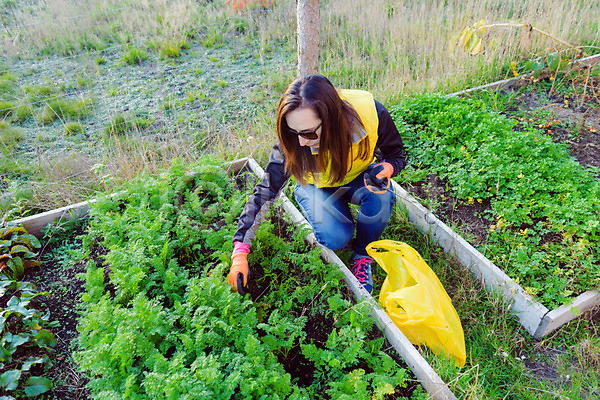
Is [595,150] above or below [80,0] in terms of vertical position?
below

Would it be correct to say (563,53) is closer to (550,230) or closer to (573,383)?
(550,230)

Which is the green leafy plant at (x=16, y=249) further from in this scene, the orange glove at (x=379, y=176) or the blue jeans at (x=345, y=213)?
the orange glove at (x=379, y=176)

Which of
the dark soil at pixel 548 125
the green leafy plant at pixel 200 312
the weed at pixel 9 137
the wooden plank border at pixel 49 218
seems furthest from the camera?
the weed at pixel 9 137

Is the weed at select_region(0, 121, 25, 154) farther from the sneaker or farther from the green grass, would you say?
the green grass

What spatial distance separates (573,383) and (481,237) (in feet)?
3.36

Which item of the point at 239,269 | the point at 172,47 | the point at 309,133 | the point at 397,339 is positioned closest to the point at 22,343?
the point at 239,269

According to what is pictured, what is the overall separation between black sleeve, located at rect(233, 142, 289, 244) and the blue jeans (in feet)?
1.40

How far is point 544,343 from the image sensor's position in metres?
2.23

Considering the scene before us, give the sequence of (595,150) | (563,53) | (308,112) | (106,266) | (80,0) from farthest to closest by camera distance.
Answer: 1. (80,0)
2. (563,53)
3. (595,150)
4. (106,266)
5. (308,112)

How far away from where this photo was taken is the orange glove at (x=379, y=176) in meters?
2.30

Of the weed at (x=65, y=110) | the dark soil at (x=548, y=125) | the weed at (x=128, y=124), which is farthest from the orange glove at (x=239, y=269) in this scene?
the weed at (x=65, y=110)

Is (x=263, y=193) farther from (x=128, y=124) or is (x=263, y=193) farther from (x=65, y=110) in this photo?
(x=65, y=110)

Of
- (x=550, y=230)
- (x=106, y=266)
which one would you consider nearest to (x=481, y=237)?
(x=550, y=230)

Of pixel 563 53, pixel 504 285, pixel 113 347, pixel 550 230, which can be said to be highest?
pixel 563 53
